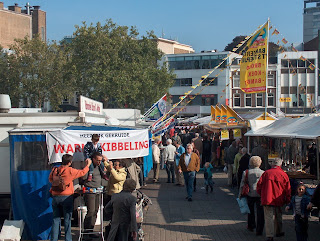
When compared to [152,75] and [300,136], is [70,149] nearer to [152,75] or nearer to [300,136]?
[300,136]

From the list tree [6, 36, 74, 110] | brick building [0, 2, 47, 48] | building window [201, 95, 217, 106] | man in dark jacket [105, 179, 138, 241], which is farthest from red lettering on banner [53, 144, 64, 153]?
building window [201, 95, 217, 106]

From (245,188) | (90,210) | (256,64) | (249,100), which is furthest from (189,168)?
(249,100)

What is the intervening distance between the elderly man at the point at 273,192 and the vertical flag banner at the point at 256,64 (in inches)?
350

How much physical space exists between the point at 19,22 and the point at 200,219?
6004 cm

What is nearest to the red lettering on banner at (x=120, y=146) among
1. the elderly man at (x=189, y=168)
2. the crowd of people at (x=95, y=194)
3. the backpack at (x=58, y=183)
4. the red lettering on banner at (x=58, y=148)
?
the crowd of people at (x=95, y=194)

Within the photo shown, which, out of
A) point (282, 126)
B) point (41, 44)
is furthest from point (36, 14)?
point (282, 126)

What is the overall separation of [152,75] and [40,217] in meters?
36.8

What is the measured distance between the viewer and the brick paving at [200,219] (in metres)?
9.38

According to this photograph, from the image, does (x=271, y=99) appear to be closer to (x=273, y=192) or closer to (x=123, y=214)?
(x=273, y=192)

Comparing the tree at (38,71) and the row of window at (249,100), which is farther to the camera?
the row of window at (249,100)

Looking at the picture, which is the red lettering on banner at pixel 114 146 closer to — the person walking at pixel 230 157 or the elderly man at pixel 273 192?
the elderly man at pixel 273 192

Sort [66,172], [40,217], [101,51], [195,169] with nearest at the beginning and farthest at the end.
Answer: [66,172] → [40,217] → [195,169] → [101,51]

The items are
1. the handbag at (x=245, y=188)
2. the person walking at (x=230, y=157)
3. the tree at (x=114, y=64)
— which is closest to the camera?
the handbag at (x=245, y=188)

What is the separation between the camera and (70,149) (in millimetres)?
9547
